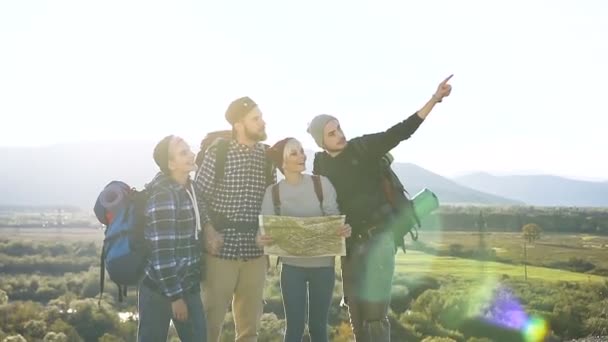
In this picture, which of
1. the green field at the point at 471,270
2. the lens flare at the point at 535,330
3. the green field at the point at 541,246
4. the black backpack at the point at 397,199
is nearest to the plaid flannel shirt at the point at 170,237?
the black backpack at the point at 397,199

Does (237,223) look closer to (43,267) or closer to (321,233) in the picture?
(321,233)

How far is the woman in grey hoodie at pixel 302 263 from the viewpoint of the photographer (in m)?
4.73

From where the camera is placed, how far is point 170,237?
14.0 feet

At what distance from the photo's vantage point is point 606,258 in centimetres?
9344

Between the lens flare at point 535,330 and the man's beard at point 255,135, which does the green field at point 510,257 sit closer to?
the lens flare at point 535,330

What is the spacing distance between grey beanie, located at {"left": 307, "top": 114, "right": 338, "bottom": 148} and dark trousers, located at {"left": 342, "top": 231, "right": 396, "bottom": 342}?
777 mm

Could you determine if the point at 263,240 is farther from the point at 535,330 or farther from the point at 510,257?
the point at 510,257

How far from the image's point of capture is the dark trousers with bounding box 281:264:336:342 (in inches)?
186

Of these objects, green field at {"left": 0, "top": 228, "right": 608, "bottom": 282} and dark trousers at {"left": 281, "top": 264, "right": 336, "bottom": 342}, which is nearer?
dark trousers at {"left": 281, "top": 264, "right": 336, "bottom": 342}

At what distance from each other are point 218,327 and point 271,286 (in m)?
39.9

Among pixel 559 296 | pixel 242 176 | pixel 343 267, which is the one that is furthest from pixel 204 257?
pixel 559 296

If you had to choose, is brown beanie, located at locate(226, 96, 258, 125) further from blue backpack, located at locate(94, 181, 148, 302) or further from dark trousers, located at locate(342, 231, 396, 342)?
dark trousers, located at locate(342, 231, 396, 342)

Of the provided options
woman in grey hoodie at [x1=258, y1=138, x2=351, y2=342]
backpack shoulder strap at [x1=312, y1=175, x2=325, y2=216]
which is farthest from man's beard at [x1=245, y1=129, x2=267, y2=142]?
backpack shoulder strap at [x1=312, y1=175, x2=325, y2=216]

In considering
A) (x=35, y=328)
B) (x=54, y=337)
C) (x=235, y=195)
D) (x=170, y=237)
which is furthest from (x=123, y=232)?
(x=35, y=328)
